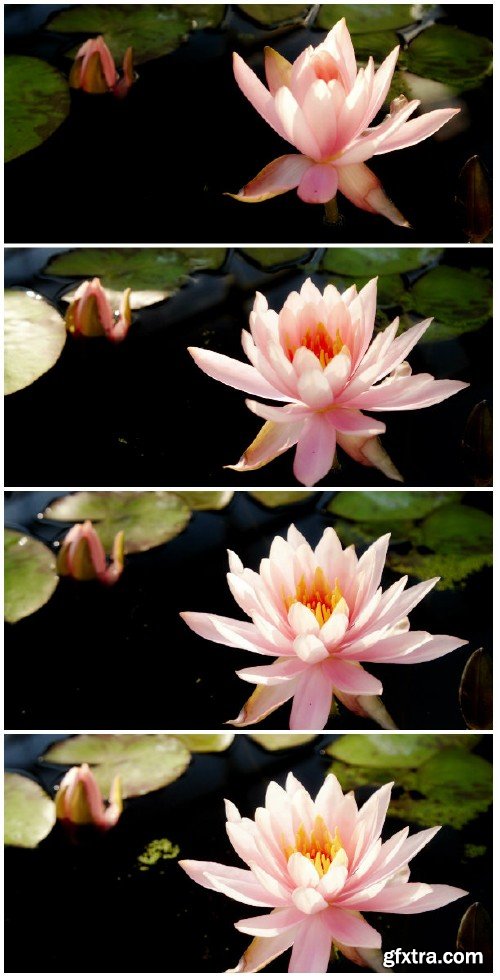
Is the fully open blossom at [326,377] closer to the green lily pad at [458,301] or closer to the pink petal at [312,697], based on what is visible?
the green lily pad at [458,301]

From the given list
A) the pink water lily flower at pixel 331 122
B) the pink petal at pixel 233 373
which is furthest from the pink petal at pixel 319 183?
the pink petal at pixel 233 373

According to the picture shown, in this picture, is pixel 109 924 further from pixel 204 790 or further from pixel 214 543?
pixel 214 543

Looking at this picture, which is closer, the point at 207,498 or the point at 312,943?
the point at 312,943

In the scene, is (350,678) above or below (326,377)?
below

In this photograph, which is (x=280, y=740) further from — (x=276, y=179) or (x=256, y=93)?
(x=256, y=93)

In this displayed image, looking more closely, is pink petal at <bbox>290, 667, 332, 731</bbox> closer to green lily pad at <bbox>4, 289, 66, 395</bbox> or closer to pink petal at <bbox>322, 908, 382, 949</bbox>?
pink petal at <bbox>322, 908, 382, 949</bbox>

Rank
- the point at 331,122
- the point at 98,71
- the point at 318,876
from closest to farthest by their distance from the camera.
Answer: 1. the point at 318,876
2. the point at 331,122
3. the point at 98,71

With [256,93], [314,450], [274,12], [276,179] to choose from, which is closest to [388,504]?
[314,450]
